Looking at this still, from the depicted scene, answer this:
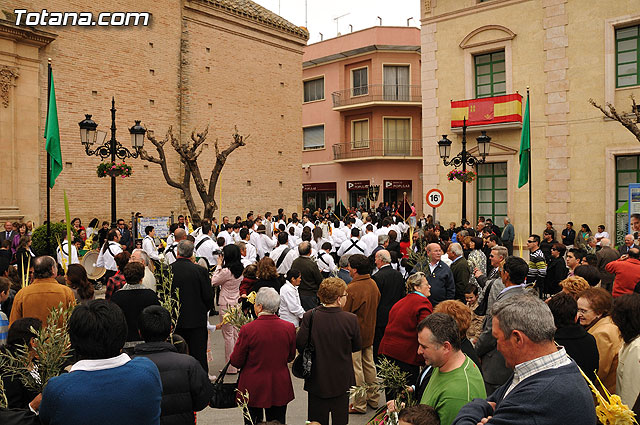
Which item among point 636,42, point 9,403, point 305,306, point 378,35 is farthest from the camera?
point 378,35

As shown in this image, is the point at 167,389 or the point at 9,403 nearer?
the point at 9,403

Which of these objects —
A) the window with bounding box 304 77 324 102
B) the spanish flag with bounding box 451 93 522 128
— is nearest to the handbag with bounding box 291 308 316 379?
the spanish flag with bounding box 451 93 522 128

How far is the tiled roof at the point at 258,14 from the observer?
26.3 meters

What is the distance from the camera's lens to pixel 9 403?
3.21m

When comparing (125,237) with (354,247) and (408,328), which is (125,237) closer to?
(354,247)

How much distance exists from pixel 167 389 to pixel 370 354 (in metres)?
3.66

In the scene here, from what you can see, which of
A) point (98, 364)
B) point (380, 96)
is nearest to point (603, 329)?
point (98, 364)

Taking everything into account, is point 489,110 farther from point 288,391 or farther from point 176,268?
point 288,391

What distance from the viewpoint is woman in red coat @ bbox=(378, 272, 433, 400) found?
5.21 meters

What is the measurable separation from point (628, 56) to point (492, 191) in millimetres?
6779

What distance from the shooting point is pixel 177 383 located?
136 inches

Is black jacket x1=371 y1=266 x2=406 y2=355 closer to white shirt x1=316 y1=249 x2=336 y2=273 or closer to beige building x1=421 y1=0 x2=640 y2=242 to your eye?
white shirt x1=316 y1=249 x2=336 y2=273

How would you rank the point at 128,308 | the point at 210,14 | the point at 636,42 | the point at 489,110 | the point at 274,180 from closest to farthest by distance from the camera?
1. the point at 128,308
2. the point at 636,42
3. the point at 489,110
4. the point at 210,14
5. the point at 274,180

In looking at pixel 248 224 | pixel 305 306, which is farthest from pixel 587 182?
pixel 305 306
